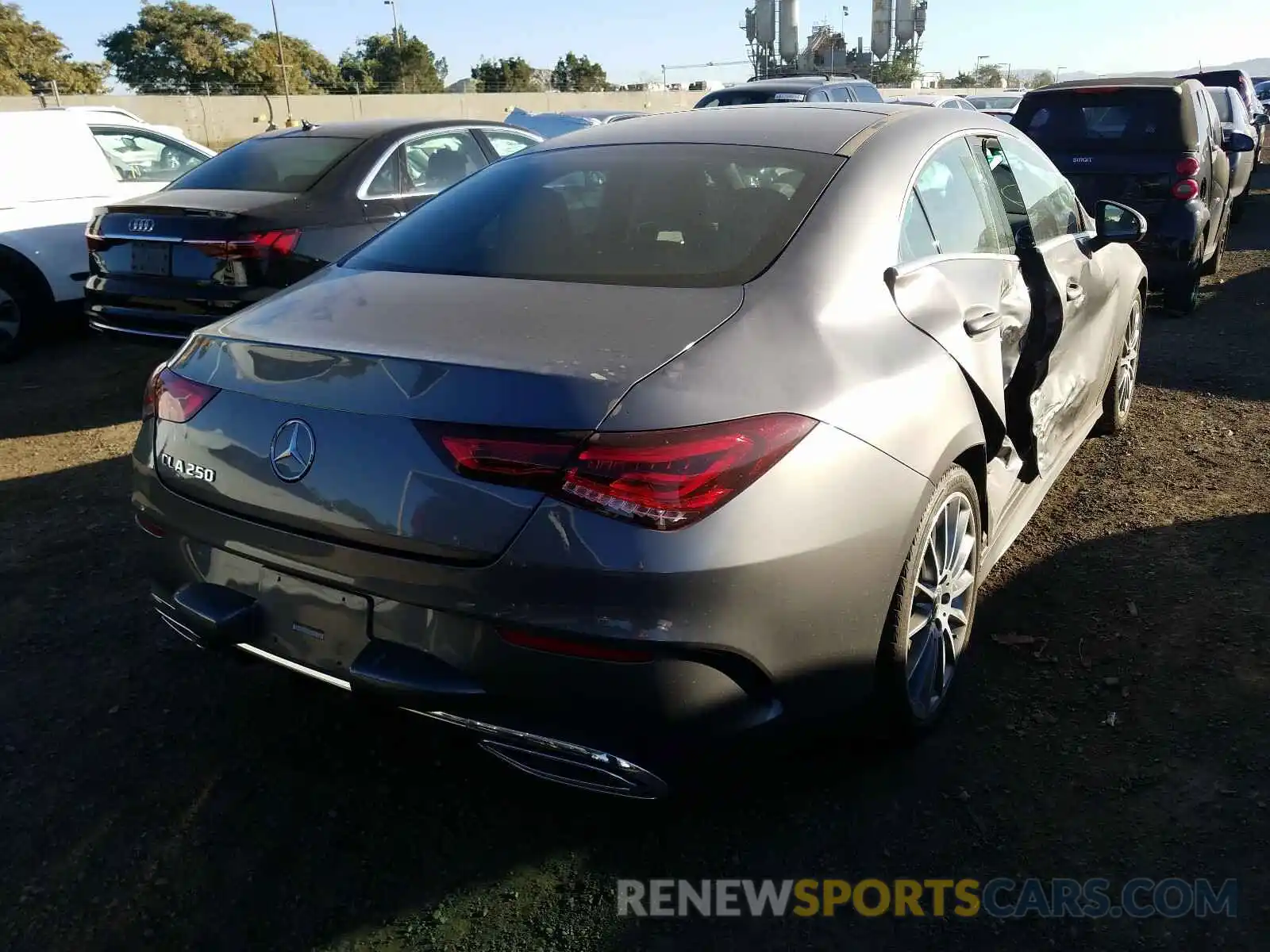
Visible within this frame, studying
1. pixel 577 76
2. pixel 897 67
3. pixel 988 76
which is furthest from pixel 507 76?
pixel 988 76

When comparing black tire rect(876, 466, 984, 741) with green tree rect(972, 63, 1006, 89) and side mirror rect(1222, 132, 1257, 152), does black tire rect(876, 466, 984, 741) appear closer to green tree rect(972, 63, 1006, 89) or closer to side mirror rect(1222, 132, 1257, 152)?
side mirror rect(1222, 132, 1257, 152)

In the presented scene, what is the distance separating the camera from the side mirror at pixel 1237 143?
892 cm

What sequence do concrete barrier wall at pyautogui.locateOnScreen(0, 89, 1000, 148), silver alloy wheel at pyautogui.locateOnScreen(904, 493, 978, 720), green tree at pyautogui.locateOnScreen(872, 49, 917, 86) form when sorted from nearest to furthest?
silver alloy wheel at pyautogui.locateOnScreen(904, 493, 978, 720) < concrete barrier wall at pyautogui.locateOnScreen(0, 89, 1000, 148) < green tree at pyautogui.locateOnScreen(872, 49, 917, 86)

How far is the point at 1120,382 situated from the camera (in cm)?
500

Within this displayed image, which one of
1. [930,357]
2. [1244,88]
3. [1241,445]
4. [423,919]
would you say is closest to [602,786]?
[423,919]

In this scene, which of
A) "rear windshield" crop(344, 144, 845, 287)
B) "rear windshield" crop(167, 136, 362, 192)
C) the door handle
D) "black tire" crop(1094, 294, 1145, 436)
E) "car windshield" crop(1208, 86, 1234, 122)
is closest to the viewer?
"rear windshield" crop(344, 144, 845, 287)

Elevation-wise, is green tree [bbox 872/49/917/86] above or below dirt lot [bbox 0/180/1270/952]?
above

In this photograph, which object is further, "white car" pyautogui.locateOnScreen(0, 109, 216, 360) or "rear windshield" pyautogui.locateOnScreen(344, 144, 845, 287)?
"white car" pyautogui.locateOnScreen(0, 109, 216, 360)

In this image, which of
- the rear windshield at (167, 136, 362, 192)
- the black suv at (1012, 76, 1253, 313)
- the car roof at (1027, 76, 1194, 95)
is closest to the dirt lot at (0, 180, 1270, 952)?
the rear windshield at (167, 136, 362, 192)

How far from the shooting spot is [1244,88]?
15438 mm

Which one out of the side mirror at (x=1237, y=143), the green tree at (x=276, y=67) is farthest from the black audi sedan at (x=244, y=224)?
the green tree at (x=276, y=67)

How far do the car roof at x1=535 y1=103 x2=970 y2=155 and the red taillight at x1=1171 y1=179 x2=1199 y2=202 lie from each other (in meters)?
4.51

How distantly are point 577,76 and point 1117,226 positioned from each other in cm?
8137

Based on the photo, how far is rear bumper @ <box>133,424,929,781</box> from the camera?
76.8 inches
